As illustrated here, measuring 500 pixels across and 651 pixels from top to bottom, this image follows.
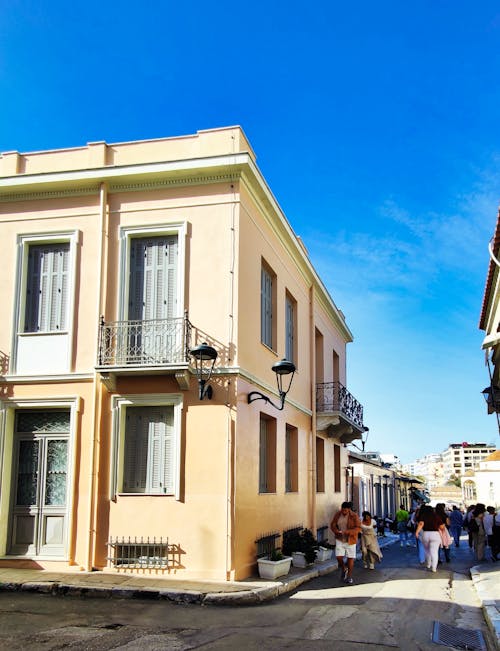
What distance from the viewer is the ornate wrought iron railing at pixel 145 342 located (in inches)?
492

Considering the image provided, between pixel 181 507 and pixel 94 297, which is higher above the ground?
pixel 94 297

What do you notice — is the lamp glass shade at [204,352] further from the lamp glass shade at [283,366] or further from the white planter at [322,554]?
the white planter at [322,554]

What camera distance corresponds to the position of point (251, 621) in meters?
9.07

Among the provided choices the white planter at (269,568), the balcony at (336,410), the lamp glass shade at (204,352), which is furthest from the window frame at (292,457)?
the lamp glass shade at (204,352)

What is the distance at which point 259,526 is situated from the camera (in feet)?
44.2

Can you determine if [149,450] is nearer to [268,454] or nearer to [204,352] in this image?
[204,352]

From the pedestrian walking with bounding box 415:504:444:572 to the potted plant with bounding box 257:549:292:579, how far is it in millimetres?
3566

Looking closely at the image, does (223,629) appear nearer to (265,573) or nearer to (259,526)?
(265,573)

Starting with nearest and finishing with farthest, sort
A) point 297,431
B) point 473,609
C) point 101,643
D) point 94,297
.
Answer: point 101,643 → point 473,609 → point 94,297 → point 297,431

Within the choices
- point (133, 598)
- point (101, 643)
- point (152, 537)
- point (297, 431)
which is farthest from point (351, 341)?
point (101, 643)

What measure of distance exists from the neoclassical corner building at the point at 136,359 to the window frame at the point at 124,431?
0.03m

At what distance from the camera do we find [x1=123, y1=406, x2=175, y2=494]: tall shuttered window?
12.5 m

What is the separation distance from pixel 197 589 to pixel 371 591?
3171 mm

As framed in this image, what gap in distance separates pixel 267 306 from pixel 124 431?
4.50 m
